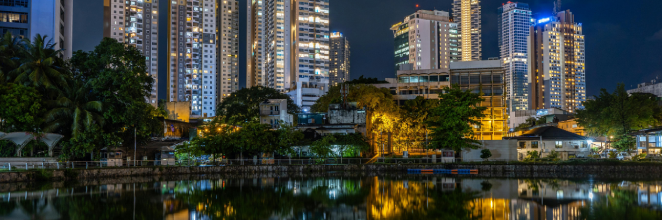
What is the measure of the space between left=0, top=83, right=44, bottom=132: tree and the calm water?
32.0ft

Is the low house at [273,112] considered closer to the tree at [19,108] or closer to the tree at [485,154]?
the tree at [485,154]

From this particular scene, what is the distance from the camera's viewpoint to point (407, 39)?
193 meters

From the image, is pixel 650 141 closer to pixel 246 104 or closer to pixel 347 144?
pixel 347 144

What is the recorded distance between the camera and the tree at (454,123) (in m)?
A: 48.6

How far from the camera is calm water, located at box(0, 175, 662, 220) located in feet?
67.7

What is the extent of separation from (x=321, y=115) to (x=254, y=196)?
38675mm

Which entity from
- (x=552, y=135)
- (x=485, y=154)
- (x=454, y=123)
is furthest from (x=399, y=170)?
(x=552, y=135)

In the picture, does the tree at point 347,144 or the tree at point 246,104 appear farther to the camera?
the tree at point 246,104

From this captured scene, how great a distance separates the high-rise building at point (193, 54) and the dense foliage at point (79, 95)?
12073cm

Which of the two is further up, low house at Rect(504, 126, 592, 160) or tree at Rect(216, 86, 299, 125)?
tree at Rect(216, 86, 299, 125)

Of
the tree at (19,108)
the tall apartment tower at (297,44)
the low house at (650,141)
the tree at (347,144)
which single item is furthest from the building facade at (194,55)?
the low house at (650,141)

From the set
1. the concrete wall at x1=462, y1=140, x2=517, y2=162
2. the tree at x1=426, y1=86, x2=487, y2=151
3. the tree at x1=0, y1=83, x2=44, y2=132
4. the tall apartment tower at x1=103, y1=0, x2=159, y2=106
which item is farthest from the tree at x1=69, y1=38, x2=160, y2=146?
the tall apartment tower at x1=103, y1=0, x2=159, y2=106

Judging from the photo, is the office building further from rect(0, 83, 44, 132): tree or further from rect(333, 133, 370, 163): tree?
rect(0, 83, 44, 132): tree

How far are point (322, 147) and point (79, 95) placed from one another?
2233cm
